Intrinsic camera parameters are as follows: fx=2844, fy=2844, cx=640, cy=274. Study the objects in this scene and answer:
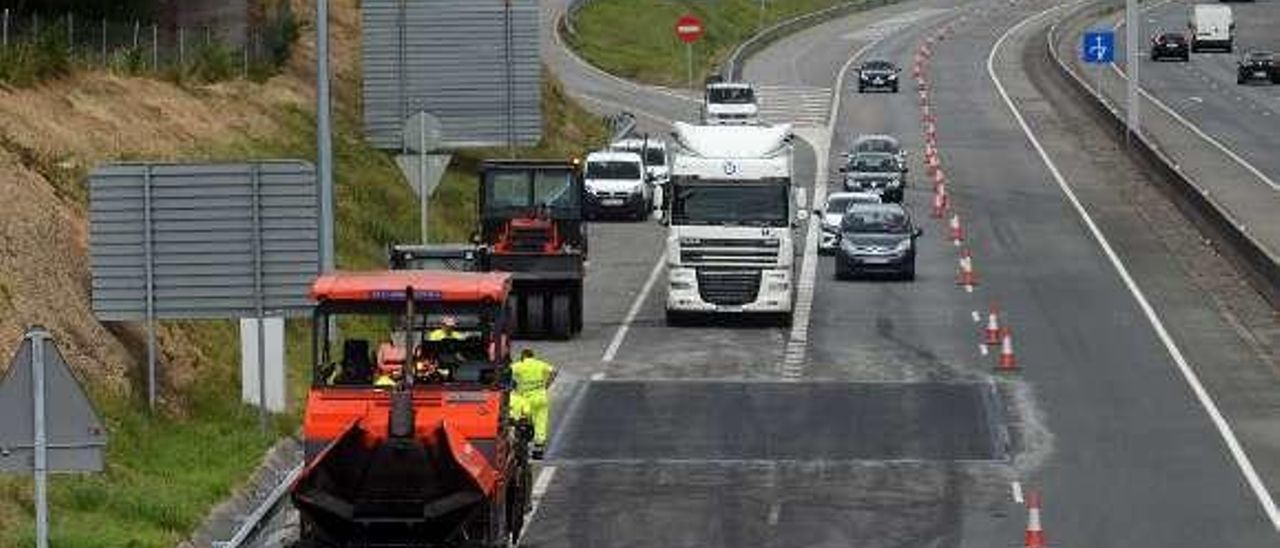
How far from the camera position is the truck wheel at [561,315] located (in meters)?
48.0

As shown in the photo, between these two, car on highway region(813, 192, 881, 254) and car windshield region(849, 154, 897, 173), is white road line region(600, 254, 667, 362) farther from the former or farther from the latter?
car windshield region(849, 154, 897, 173)

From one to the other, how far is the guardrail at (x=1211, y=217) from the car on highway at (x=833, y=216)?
24.2 ft

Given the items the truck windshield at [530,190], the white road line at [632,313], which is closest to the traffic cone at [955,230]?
the white road line at [632,313]

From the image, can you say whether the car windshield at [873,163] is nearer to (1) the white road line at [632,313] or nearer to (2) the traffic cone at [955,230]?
(2) the traffic cone at [955,230]

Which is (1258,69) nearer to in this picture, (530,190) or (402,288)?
(530,190)

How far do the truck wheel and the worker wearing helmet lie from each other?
799 inches

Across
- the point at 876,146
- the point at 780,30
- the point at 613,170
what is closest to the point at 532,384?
the point at 613,170

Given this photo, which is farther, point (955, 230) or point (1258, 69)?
point (1258, 69)

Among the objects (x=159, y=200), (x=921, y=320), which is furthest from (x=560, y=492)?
(x=921, y=320)

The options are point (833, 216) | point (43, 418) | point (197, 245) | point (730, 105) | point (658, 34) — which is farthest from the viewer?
point (658, 34)

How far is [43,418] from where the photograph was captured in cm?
1830

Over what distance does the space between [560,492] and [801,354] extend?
47.3 ft

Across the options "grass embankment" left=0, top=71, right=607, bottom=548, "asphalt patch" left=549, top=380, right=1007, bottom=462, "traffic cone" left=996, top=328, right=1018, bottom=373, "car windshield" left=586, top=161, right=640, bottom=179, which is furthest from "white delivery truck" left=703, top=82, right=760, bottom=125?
"asphalt patch" left=549, top=380, right=1007, bottom=462

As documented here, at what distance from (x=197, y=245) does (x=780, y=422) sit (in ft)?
33.6
